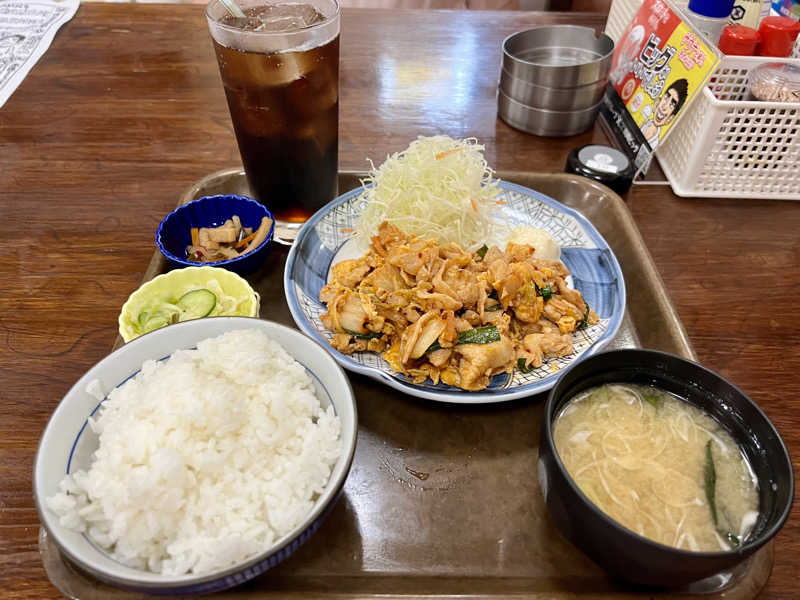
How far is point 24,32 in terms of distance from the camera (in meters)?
3.61

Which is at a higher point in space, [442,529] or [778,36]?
[778,36]

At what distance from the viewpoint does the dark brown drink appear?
6.18 feet

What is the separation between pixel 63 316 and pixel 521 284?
5.13 feet

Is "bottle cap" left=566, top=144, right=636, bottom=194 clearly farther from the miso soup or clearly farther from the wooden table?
the miso soup

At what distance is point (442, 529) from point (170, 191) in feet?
6.29

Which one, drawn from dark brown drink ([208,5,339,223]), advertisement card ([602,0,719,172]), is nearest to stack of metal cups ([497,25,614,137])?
advertisement card ([602,0,719,172])

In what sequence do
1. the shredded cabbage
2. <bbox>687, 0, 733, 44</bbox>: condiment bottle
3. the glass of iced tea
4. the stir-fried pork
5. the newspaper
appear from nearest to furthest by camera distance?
the stir-fried pork → the glass of iced tea → the shredded cabbage → <bbox>687, 0, 733, 44</bbox>: condiment bottle → the newspaper

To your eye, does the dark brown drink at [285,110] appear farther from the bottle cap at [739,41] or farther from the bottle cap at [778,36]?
the bottle cap at [778,36]

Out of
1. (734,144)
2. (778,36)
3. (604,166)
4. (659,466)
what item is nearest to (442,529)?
(659,466)

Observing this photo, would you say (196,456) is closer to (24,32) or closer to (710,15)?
(710,15)

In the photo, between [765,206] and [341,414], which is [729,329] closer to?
[765,206]

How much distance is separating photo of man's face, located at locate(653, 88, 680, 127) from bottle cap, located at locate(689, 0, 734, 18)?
414 mm

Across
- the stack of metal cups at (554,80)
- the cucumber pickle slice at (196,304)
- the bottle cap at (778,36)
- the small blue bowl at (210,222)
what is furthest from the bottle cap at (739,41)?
the cucumber pickle slice at (196,304)

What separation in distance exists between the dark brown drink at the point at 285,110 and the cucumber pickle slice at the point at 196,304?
62 centimetres
